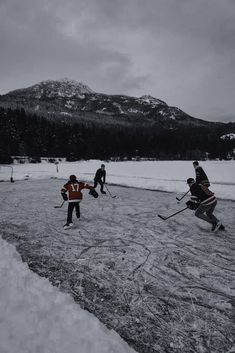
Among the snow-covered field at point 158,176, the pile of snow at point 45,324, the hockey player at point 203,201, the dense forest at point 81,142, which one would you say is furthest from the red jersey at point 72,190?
the dense forest at point 81,142

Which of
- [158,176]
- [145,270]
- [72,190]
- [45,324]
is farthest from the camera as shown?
[158,176]

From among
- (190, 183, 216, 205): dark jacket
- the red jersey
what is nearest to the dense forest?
the red jersey

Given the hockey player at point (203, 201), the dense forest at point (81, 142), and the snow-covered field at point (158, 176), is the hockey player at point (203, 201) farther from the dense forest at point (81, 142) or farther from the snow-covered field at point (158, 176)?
the dense forest at point (81, 142)

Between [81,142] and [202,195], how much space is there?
220 ft

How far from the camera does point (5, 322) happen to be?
3.32 metres

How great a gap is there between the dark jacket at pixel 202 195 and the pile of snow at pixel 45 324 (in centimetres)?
450

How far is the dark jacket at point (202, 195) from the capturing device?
691 centimetres

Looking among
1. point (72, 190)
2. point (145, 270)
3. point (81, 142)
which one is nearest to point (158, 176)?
point (72, 190)

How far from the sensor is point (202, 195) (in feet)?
23.0

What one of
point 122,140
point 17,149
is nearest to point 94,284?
point 17,149

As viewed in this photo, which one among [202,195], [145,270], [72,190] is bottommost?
[145,270]

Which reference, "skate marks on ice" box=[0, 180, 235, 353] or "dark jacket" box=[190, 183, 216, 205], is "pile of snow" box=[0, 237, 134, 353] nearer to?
"skate marks on ice" box=[0, 180, 235, 353]

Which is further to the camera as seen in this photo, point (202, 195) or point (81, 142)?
point (81, 142)

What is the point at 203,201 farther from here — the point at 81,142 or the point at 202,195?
the point at 81,142
